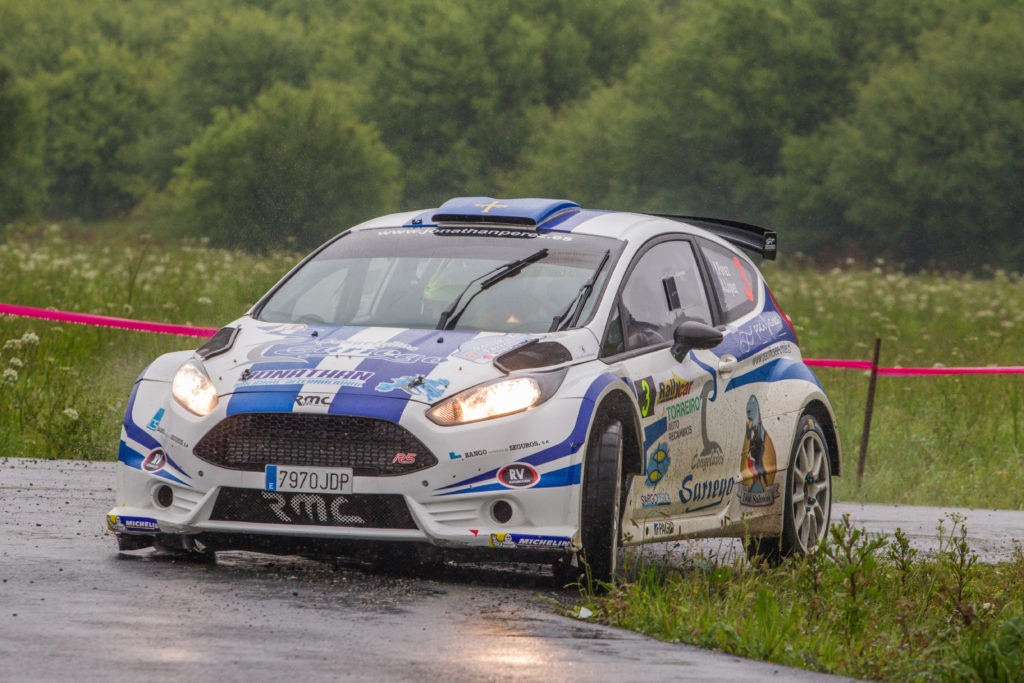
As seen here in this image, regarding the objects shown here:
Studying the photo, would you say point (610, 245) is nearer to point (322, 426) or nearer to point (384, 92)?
point (322, 426)

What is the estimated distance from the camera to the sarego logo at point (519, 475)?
6793 mm

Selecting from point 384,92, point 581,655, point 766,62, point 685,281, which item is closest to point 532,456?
point 581,655

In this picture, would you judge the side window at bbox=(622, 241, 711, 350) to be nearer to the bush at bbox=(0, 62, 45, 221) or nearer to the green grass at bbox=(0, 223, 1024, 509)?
the green grass at bbox=(0, 223, 1024, 509)

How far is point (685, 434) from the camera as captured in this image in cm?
792

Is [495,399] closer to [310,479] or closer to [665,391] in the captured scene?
[310,479]

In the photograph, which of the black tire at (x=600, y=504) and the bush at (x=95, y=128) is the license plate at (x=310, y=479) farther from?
the bush at (x=95, y=128)

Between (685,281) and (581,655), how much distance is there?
339cm

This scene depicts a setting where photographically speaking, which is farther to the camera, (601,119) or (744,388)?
(601,119)

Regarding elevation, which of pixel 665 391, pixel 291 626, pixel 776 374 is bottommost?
pixel 291 626

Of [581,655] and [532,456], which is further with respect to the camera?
[532,456]

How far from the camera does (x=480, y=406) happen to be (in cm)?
684

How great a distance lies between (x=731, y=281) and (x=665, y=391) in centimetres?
164

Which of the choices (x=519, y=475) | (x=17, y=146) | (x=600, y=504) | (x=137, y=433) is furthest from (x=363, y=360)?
(x=17, y=146)

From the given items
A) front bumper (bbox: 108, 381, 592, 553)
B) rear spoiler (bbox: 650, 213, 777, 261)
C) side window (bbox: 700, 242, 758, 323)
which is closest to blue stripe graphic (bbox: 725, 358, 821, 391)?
side window (bbox: 700, 242, 758, 323)
